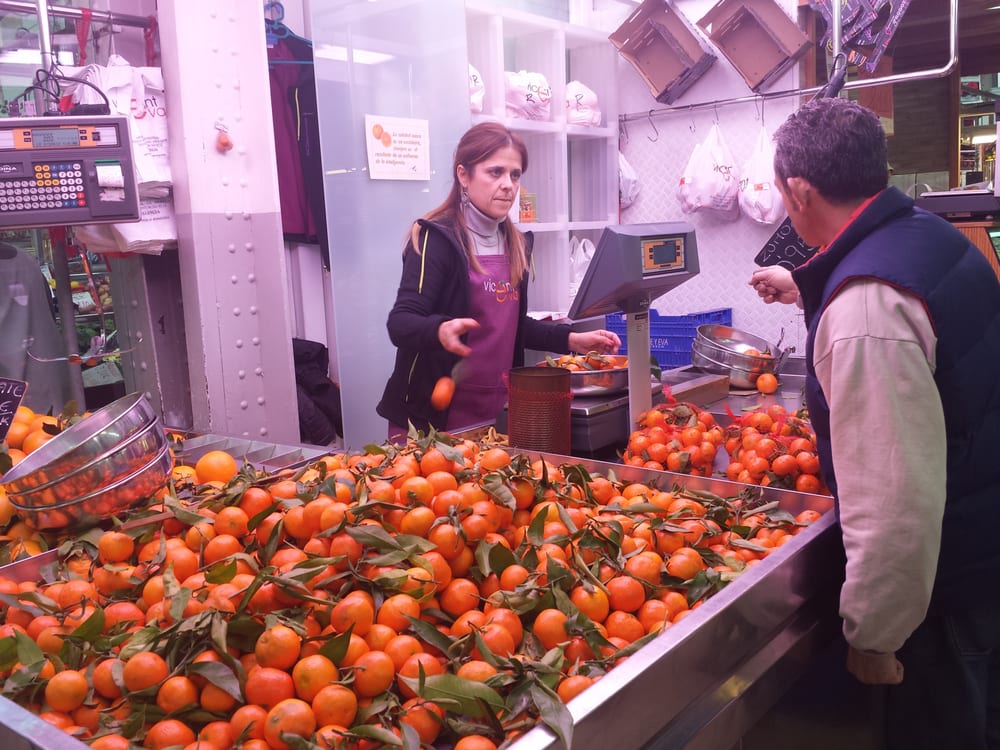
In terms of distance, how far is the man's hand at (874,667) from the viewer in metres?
1.58

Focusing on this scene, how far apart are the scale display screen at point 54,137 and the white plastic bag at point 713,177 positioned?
382 centimetres

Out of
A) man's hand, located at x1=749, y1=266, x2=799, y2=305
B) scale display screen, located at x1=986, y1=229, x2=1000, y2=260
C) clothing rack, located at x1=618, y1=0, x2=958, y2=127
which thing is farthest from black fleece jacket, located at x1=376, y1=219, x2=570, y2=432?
scale display screen, located at x1=986, y1=229, x2=1000, y2=260

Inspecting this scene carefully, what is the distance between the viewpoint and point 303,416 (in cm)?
418

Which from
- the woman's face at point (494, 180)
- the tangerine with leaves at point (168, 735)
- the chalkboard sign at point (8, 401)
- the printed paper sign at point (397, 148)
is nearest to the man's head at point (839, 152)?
the tangerine with leaves at point (168, 735)

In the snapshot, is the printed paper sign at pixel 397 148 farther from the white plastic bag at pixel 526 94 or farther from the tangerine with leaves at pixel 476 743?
the tangerine with leaves at pixel 476 743

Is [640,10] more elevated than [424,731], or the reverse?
[640,10]

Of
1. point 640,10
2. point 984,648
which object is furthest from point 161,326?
point 640,10

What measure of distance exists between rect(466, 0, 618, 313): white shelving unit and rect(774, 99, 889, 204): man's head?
10.8ft

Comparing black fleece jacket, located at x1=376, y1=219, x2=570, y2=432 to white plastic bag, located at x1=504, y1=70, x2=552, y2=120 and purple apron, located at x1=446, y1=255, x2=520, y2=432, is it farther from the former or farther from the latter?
white plastic bag, located at x1=504, y1=70, x2=552, y2=120

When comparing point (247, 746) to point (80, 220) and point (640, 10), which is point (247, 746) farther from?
point (640, 10)

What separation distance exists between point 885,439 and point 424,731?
92 centimetres

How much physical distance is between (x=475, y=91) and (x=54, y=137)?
264 cm

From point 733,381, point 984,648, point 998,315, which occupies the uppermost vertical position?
point 998,315

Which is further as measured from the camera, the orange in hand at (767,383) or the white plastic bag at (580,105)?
the white plastic bag at (580,105)
